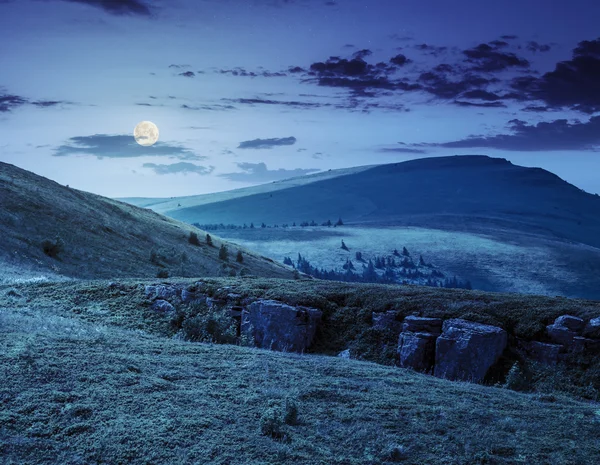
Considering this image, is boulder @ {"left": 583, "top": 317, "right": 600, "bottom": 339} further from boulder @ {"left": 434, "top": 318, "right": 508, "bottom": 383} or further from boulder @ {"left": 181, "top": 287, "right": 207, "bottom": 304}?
boulder @ {"left": 181, "top": 287, "right": 207, "bottom": 304}

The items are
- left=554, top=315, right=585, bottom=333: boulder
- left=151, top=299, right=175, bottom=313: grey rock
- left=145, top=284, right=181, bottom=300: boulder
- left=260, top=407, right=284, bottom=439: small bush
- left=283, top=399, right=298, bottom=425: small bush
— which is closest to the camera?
left=260, top=407, right=284, bottom=439: small bush

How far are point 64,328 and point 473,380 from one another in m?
12.3

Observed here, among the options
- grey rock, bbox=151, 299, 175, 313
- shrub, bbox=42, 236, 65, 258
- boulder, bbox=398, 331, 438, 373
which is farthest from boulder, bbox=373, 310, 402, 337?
shrub, bbox=42, 236, 65, 258

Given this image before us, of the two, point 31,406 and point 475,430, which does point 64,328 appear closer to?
point 31,406

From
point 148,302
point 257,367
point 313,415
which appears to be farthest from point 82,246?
point 313,415

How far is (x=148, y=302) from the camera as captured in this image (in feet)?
76.2

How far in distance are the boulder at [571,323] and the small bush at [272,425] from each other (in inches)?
447

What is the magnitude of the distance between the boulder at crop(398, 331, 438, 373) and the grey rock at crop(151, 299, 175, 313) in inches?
361

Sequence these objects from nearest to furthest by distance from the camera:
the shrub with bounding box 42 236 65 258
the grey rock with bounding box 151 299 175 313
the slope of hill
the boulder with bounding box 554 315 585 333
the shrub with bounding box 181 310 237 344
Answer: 1. the boulder with bounding box 554 315 585 333
2. the shrub with bounding box 181 310 237 344
3. the grey rock with bounding box 151 299 175 313
4. the slope of hill
5. the shrub with bounding box 42 236 65 258

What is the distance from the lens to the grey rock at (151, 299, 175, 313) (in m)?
22.3

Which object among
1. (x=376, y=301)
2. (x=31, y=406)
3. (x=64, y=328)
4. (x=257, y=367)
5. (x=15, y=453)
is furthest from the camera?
(x=376, y=301)

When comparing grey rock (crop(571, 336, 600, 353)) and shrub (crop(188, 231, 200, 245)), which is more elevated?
shrub (crop(188, 231, 200, 245))

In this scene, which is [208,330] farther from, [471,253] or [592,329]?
[471,253]

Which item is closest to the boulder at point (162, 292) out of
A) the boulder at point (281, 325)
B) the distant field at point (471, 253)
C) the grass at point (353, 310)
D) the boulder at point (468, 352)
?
the grass at point (353, 310)
